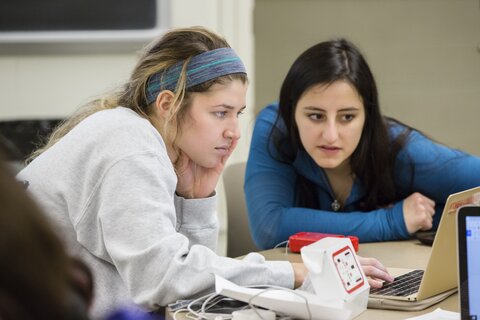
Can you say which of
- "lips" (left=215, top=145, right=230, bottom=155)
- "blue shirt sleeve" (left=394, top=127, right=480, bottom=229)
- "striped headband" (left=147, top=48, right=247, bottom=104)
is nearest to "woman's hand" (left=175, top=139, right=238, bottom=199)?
"lips" (left=215, top=145, right=230, bottom=155)

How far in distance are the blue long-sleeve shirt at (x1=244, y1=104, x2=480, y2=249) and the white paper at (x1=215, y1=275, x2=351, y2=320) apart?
0.84 metres

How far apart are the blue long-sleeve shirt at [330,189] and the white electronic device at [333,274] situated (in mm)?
777

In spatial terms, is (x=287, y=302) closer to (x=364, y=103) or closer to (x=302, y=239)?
(x=302, y=239)

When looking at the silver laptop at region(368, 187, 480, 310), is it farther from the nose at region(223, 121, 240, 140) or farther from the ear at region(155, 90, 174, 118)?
the ear at region(155, 90, 174, 118)

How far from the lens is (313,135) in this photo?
2.35 meters

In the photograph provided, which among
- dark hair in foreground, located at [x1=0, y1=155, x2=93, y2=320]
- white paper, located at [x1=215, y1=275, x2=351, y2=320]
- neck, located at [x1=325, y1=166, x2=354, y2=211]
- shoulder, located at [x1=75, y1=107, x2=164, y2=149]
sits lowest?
neck, located at [x1=325, y1=166, x2=354, y2=211]

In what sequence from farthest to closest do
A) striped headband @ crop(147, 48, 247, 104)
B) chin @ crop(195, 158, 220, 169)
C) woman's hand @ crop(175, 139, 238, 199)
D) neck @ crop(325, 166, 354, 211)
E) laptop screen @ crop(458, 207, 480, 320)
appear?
neck @ crop(325, 166, 354, 211), woman's hand @ crop(175, 139, 238, 199), chin @ crop(195, 158, 220, 169), striped headband @ crop(147, 48, 247, 104), laptop screen @ crop(458, 207, 480, 320)

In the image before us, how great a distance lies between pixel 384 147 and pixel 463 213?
116cm

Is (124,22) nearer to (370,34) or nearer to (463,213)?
(370,34)

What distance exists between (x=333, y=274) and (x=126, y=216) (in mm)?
411

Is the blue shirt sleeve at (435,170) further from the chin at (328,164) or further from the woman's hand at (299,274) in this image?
the woman's hand at (299,274)

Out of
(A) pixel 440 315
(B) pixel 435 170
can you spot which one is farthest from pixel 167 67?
(B) pixel 435 170

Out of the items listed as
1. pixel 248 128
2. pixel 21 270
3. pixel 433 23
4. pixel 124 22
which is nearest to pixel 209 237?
pixel 21 270

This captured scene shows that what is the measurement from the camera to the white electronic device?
1.44 m
